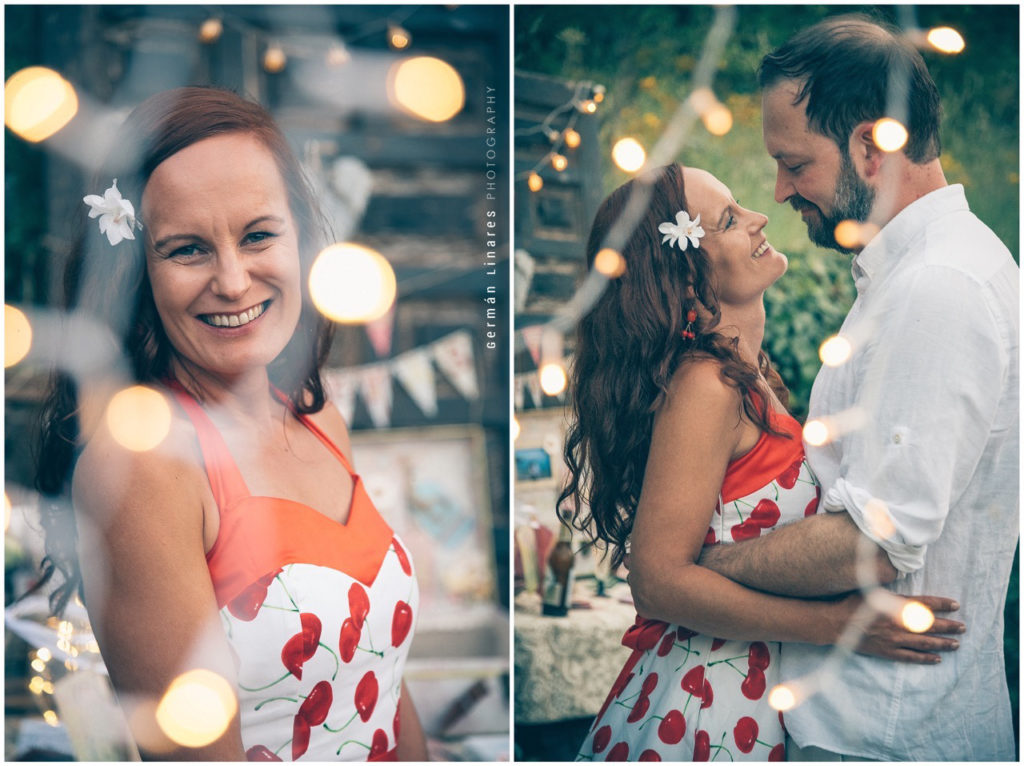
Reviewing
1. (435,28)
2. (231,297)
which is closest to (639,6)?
(435,28)

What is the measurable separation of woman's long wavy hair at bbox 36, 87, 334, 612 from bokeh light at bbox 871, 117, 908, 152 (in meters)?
1.22

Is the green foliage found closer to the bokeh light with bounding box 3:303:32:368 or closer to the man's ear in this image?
the man's ear

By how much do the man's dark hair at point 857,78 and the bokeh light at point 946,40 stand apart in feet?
0.21

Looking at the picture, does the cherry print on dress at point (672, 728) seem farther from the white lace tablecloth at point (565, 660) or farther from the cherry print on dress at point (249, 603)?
the cherry print on dress at point (249, 603)

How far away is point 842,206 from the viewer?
74.0 inches

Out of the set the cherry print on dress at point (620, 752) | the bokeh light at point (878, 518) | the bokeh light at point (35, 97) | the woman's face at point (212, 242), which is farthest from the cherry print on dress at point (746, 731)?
the bokeh light at point (35, 97)

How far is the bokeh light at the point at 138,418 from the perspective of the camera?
1.55m

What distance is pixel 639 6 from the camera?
6.66ft

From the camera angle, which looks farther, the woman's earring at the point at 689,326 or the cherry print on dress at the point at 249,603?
the woman's earring at the point at 689,326

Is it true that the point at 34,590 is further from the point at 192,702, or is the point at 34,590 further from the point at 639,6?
the point at 639,6

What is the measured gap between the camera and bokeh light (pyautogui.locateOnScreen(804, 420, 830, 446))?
1.83 metres

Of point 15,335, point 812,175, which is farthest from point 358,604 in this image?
point 812,175

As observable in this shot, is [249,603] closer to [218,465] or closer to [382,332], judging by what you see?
[218,465]

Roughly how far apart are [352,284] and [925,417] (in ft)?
4.09
